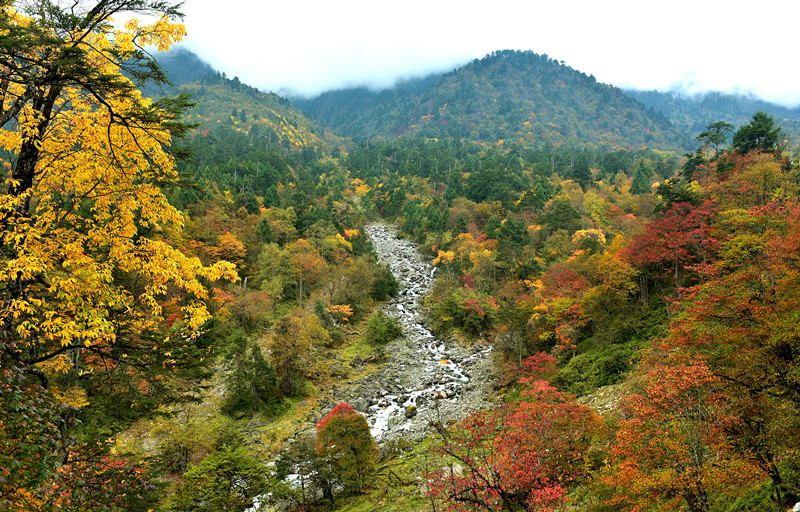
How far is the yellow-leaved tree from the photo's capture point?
582cm

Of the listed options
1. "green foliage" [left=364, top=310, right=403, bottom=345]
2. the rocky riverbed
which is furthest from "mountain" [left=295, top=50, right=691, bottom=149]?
the rocky riverbed

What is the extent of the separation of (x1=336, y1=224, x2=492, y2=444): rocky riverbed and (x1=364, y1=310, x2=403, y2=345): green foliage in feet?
2.51

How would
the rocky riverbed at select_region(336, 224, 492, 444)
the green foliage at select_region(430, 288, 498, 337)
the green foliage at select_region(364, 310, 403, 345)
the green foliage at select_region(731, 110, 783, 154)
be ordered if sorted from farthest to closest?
the green foliage at select_region(430, 288, 498, 337) → the green foliage at select_region(364, 310, 403, 345) → the green foliage at select_region(731, 110, 783, 154) → the rocky riverbed at select_region(336, 224, 492, 444)

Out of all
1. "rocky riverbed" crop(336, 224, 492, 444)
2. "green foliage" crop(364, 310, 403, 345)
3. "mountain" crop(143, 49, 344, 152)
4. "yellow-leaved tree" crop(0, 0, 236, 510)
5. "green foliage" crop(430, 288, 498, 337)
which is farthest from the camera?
"mountain" crop(143, 49, 344, 152)

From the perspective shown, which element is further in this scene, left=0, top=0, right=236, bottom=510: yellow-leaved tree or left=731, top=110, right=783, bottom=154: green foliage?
left=731, top=110, right=783, bottom=154: green foliage

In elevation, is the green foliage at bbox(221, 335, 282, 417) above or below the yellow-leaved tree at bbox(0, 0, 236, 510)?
below

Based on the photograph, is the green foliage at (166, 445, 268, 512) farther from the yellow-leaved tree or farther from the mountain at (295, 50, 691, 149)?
the mountain at (295, 50, 691, 149)

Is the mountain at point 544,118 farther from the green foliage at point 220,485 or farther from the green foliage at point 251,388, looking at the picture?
the green foliage at point 220,485

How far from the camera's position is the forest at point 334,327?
6.23 metres

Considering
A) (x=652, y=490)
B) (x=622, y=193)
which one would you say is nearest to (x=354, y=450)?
(x=652, y=490)

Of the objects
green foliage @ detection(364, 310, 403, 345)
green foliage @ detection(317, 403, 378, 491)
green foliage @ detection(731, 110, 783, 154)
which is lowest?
green foliage @ detection(364, 310, 403, 345)

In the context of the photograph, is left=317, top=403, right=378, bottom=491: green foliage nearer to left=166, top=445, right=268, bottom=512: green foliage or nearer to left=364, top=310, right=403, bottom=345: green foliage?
left=166, top=445, right=268, bottom=512: green foliage

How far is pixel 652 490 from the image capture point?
28.8 feet

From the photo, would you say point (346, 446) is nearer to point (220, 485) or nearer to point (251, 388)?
point (220, 485)
